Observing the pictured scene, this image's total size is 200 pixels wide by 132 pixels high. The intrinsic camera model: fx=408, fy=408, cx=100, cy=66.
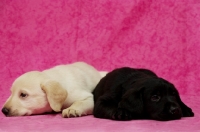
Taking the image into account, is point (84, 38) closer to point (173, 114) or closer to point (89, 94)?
point (89, 94)

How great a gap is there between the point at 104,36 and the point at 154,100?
1.97 m

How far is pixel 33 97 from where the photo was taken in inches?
127

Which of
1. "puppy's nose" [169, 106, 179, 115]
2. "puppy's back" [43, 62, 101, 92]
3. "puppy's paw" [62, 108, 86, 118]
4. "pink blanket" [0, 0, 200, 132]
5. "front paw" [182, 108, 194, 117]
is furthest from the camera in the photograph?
"pink blanket" [0, 0, 200, 132]

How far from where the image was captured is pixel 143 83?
294 centimetres

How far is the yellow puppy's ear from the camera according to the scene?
318cm

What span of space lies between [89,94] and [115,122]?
789mm

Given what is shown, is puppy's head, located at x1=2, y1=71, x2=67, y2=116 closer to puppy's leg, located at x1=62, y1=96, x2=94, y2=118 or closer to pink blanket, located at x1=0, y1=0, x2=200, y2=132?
puppy's leg, located at x1=62, y1=96, x2=94, y2=118

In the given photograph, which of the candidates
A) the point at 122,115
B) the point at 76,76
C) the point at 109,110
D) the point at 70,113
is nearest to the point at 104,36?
the point at 76,76

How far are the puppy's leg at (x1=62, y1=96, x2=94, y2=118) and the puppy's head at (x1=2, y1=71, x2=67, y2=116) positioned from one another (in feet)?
0.32

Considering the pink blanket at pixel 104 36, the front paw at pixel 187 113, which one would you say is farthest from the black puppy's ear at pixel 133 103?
the pink blanket at pixel 104 36

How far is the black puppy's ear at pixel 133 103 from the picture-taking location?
2.85 m

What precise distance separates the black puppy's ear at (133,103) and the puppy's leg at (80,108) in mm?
426

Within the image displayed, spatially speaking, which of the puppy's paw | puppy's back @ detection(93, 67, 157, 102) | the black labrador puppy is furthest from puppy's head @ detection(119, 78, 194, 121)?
the puppy's paw

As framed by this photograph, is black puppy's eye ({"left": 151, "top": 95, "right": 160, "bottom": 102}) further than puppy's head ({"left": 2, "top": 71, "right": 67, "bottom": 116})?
No
